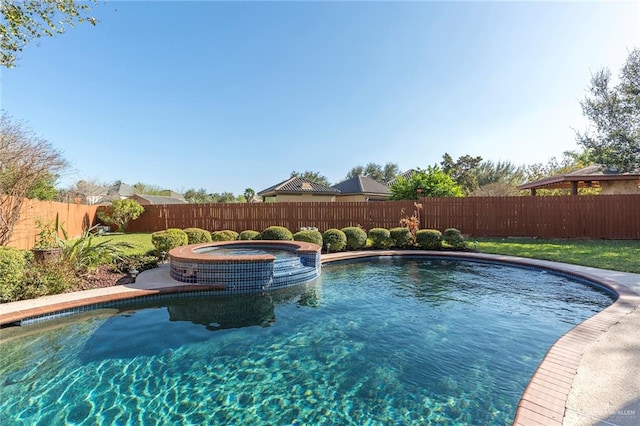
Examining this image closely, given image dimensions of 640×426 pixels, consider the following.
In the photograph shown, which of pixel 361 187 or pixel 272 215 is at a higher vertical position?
pixel 361 187

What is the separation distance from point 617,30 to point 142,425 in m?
15.5

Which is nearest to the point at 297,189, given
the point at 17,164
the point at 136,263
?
the point at 17,164

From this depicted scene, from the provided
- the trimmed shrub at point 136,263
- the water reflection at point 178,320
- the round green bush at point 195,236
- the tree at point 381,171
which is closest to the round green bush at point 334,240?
the water reflection at point 178,320

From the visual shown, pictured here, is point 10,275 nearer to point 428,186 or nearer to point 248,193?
point 428,186

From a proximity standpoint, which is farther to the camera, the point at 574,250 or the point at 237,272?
the point at 574,250

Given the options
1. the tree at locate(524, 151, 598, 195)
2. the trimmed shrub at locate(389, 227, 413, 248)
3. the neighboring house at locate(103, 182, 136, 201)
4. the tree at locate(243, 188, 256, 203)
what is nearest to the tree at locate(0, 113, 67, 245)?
the trimmed shrub at locate(389, 227, 413, 248)

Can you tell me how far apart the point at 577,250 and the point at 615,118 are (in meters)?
8.65

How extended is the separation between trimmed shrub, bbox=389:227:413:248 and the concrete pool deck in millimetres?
6285

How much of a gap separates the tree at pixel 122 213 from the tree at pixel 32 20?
12201mm

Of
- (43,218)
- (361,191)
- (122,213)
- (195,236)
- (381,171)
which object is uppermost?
(381,171)

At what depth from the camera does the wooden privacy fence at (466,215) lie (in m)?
12.9

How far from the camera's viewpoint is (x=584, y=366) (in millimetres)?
2936

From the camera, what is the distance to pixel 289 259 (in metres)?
7.76

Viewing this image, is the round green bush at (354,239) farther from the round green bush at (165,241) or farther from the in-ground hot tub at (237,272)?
the round green bush at (165,241)
